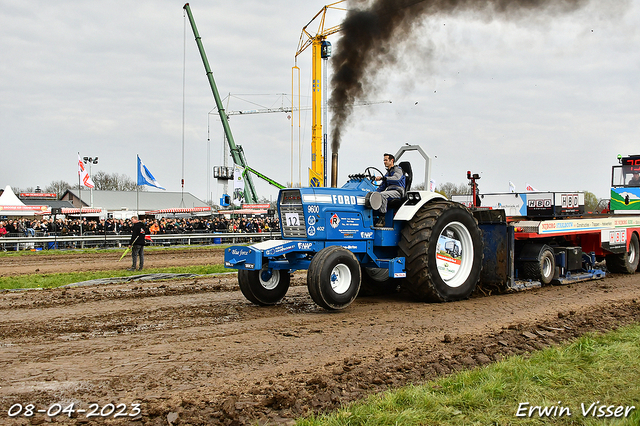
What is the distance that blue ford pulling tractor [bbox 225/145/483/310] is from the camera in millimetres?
7633

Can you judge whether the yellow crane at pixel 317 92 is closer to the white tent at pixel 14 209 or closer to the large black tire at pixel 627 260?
the large black tire at pixel 627 260

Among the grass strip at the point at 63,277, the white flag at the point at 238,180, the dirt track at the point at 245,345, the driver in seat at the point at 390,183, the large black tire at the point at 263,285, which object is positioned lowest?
the grass strip at the point at 63,277

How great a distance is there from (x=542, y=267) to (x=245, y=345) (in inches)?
275

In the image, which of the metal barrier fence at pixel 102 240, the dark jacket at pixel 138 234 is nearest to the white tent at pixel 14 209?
the metal barrier fence at pixel 102 240

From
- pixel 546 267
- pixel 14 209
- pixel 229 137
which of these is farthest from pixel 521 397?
pixel 229 137

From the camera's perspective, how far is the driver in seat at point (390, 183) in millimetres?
8609

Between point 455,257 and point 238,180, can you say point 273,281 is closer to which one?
point 455,257

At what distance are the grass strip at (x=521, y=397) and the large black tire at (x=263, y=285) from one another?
421 cm

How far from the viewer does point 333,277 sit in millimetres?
7621

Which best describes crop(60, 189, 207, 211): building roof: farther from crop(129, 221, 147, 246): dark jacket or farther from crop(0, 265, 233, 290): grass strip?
crop(0, 265, 233, 290): grass strip

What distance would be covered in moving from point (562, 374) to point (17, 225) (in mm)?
26486

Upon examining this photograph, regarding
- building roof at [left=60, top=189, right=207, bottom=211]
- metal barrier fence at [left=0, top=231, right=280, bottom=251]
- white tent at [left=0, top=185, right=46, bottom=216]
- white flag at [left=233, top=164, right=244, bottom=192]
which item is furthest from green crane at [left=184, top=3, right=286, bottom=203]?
white tent at [left=0, top=185, right=46, bottom=216]

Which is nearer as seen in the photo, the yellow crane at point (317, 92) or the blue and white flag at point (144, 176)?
the yellow crane at point (317, 92)

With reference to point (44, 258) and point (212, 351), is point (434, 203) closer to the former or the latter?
point (212, 351)
